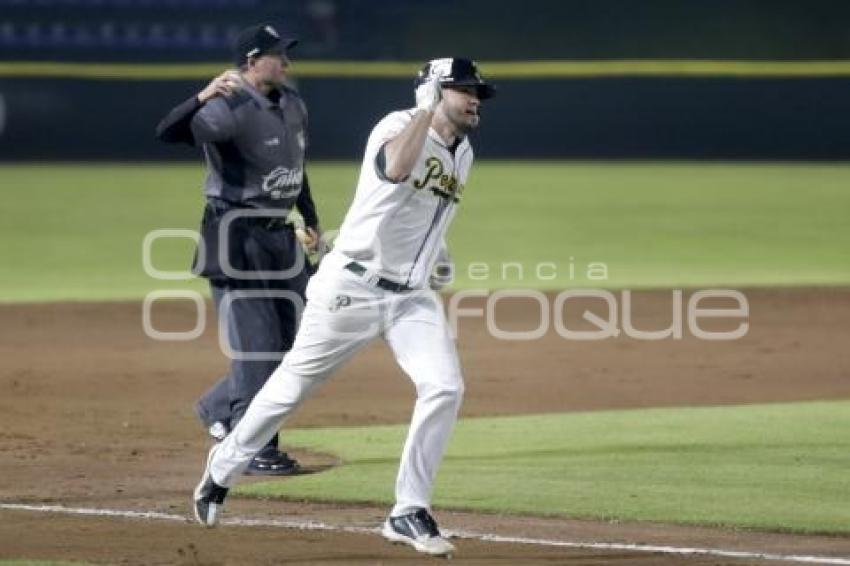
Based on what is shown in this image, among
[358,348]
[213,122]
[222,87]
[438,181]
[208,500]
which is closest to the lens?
[438,181]

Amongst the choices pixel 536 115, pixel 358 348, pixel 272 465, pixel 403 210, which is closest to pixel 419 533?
pixel 358 348

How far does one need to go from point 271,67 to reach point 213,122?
0.35m

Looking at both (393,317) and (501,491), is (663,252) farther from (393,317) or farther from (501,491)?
(393,317)

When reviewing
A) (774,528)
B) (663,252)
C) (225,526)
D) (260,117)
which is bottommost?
(225,526)

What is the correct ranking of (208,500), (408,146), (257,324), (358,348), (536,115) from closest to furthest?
1. (408,146)
2. (358,348)
3. (208,500)
4. (257,324)
5. (536,115)

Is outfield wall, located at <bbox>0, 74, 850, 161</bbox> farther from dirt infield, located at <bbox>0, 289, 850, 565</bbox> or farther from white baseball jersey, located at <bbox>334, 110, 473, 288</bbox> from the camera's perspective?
white baseball jersey, located at <bbox>334, 110, 473, 288</bbox>

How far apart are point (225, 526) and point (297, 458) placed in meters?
1.72

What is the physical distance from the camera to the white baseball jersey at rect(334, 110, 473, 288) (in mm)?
6434

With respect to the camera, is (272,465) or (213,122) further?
(272,465)

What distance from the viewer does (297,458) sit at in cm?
863

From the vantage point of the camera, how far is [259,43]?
7.96 m

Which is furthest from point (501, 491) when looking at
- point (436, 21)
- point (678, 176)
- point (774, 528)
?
point (436, 21)

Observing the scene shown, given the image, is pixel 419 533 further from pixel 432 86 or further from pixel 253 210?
pixel 253 210

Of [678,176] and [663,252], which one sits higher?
[678,176]
